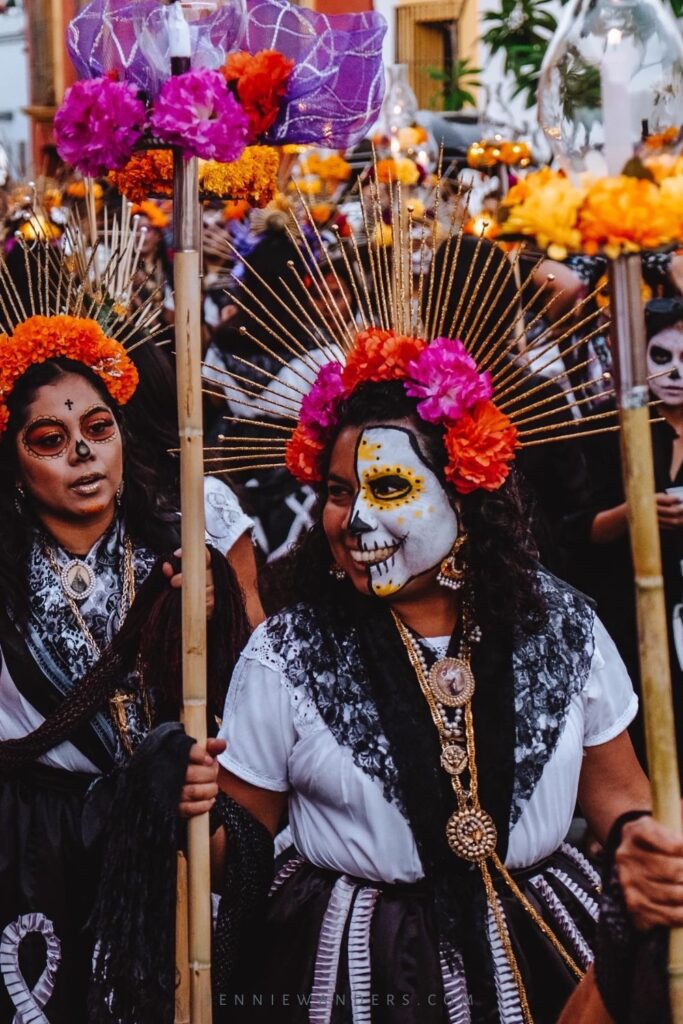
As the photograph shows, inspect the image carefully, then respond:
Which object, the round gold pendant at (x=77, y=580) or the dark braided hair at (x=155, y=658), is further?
the round gold pendant at (x=77, y=580)

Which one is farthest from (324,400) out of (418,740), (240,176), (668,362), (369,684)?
(668,362)

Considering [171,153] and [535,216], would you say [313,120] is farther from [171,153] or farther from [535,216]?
[535,216]

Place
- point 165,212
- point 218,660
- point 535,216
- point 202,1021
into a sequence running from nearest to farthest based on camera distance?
1. point 535,216
2. point 202,1021
3. point 218,660
4. point 165,212

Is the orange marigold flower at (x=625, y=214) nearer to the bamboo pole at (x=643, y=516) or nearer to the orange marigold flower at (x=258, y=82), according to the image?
the bamboo pole at (x=643, y=516)

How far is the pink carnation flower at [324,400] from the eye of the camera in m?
3.14

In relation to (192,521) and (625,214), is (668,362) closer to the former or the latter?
(192,521)

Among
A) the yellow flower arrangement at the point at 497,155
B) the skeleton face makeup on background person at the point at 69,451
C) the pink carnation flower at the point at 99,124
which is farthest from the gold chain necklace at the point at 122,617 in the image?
the yellow flower arrangement at the point at 497,155

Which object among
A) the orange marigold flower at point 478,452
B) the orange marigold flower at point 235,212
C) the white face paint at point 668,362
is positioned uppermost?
the orange marigold flower at point 235,212

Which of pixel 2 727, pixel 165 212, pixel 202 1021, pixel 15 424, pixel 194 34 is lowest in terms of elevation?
pixel 202 1021

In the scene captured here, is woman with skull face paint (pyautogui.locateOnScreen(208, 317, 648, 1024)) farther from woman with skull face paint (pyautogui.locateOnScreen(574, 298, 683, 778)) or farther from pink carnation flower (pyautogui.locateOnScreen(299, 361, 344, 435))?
woman with skull face paint (pyautogui.locateOnScreen(574, 298, 683, 778))

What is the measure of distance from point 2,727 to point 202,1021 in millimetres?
1202

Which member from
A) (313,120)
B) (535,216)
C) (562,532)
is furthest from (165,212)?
(535,216)

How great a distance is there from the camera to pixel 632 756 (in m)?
3.08

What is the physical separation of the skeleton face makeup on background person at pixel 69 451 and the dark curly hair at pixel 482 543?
75cm
